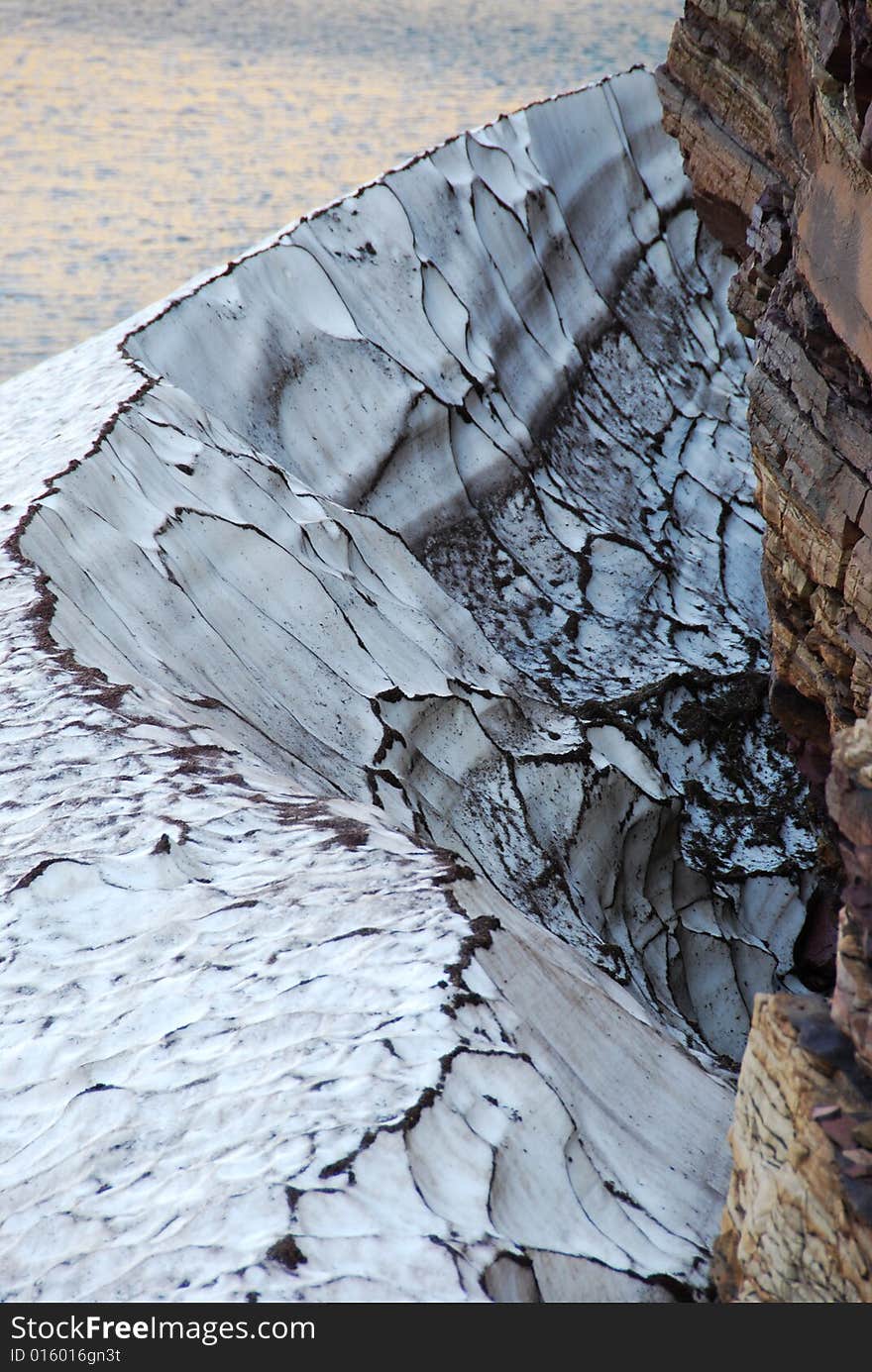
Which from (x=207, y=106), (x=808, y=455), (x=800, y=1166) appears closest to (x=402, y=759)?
(x=808, y=455)

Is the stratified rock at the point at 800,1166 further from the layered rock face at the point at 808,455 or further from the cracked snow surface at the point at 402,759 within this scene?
the cracked snow surface at the point at 402,759

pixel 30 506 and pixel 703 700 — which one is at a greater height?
pixel 30 506

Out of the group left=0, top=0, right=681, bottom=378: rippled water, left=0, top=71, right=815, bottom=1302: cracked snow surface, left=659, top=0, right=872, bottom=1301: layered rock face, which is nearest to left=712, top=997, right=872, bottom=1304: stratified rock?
left=659, top=0, right=872, bottom=1301: layered rock face

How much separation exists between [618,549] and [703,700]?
22.8 inches

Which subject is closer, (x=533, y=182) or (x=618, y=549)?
(x=618, y=549)

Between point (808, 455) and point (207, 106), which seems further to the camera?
point (207, 106)

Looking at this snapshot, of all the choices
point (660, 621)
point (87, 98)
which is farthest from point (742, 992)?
point (87, 98)

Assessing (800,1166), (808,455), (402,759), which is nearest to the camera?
(800,1166)

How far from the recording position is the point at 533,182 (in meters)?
4.40

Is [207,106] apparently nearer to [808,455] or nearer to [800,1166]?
[808,455]

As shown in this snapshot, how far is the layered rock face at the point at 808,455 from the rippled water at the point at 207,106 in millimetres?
2898

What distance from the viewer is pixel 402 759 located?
2.58 m

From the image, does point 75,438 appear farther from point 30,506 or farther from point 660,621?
point 660,621

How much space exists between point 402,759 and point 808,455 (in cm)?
90
